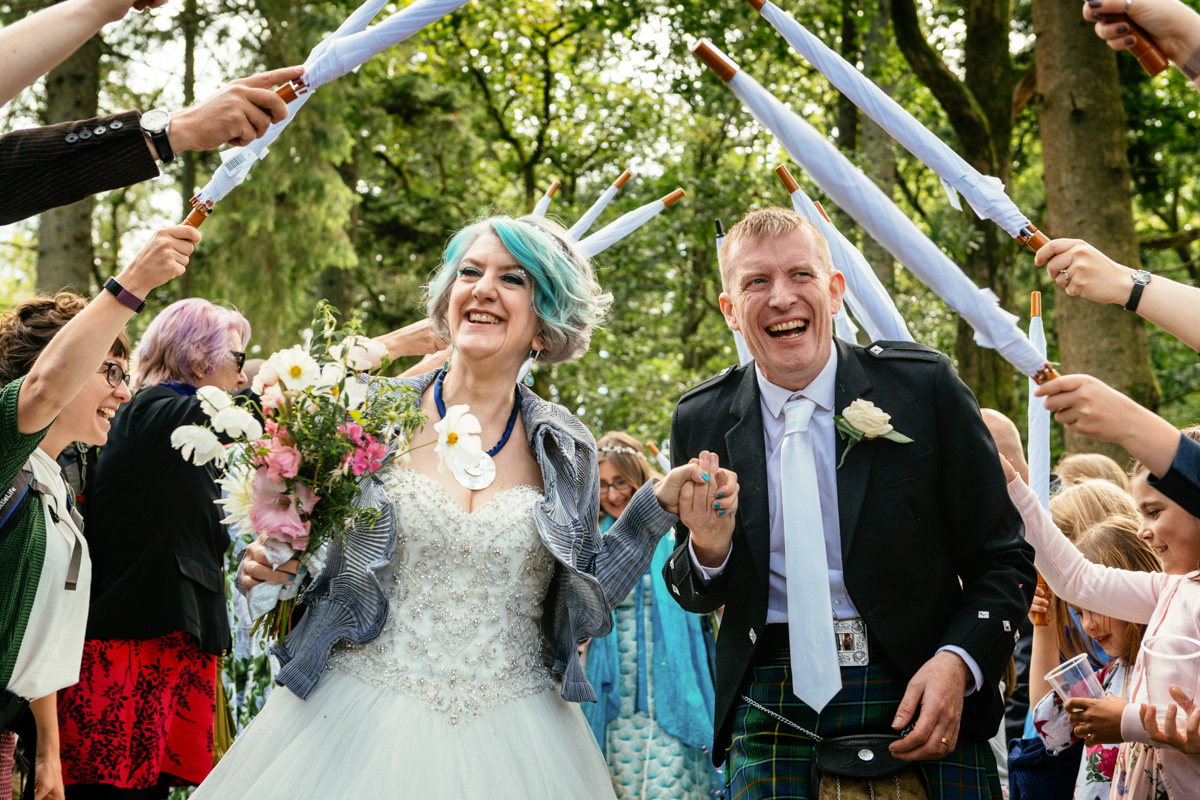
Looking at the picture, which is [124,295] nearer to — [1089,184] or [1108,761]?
[1108,761]

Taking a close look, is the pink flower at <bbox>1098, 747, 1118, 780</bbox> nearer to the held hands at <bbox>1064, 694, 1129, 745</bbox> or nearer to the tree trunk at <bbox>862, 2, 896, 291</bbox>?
the held hands at <bbox>1064, 694, 1129, 745</bbox>

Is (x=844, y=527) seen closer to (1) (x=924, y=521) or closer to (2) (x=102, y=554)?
(1) (x=924, y=521)

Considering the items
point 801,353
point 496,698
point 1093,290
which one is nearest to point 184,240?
point 496,698

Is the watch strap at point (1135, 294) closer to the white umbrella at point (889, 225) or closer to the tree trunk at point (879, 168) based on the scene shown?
the white umbrella at point (889, 225)

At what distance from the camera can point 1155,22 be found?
7.90 ft

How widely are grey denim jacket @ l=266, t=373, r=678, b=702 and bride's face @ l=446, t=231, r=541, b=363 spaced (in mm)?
244

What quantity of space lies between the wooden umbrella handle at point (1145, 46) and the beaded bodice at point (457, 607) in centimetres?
205

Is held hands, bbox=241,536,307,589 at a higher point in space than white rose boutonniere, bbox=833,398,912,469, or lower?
lower

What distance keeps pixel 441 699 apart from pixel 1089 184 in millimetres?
6897

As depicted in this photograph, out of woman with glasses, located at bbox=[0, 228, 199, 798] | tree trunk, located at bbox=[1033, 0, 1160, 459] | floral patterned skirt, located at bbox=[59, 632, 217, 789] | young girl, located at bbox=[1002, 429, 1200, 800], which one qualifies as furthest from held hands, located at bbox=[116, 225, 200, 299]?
tree trunk, located at bbox=[1033, 0, 1160, 459]

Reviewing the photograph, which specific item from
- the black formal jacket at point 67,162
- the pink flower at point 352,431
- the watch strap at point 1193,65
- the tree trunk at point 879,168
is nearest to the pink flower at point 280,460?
the pink flower at point 352,431

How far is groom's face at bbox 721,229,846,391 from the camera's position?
3.24 m

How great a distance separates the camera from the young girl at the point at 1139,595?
300 centimetres

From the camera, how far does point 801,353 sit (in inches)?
127
